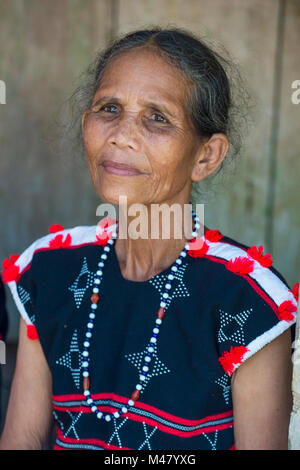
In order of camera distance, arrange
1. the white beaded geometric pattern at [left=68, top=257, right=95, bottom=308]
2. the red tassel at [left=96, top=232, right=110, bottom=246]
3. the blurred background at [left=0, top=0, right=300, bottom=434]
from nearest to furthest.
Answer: the white beaded geometric pattern at [left=68, top=257, right=95, bottom=308] → the red tassel at [left=96, top=232, right=110, bottom=246] → the blurred background at [left=0, top=0, right=300, bottom=434]

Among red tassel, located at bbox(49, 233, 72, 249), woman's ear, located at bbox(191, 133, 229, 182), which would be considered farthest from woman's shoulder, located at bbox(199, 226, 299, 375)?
red tassel, located at bbox(49, 233, 72, 249)

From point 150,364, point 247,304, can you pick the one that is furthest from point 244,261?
point 150,364

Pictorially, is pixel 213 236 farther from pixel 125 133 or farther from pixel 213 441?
pixel 213 441

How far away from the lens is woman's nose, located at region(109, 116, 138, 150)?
2.02 meters

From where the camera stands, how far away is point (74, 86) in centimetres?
411

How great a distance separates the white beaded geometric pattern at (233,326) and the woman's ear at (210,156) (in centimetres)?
49

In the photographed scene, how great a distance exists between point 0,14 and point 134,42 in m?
2.35

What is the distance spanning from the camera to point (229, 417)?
204cm

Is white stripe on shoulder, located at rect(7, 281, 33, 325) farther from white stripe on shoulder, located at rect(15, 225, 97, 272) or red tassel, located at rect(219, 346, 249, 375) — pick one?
red tassel, located at rect(219, 346, 249, 375)

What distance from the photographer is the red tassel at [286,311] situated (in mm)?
1937

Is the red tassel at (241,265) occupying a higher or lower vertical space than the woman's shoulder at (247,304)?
higher

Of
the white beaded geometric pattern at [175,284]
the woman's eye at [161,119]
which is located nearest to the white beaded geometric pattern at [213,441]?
the white beaded geometric pattern at [175,284]

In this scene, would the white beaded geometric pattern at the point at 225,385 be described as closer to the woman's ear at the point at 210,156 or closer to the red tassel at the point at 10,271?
the woman's ear at the point at 210,156

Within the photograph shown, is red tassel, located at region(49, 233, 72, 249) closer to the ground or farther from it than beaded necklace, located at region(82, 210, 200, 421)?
farther from it
